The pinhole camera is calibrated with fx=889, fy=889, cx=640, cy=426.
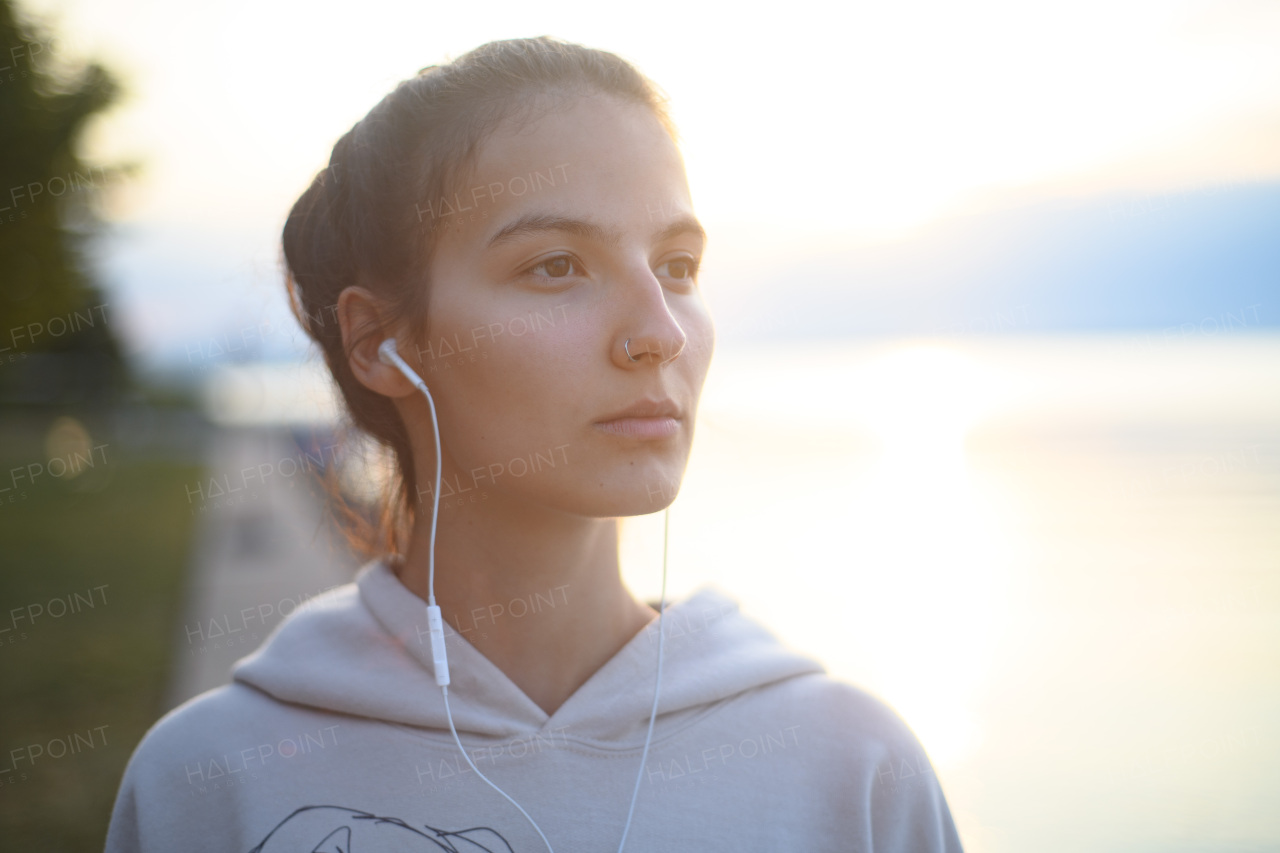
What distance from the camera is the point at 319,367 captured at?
2400mm

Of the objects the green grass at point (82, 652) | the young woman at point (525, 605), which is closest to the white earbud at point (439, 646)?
the young woman at point (525, 605)

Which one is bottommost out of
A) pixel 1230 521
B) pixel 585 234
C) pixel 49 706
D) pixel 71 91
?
pixel 49 706

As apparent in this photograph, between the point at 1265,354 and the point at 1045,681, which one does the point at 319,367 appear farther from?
the point at 1265,354

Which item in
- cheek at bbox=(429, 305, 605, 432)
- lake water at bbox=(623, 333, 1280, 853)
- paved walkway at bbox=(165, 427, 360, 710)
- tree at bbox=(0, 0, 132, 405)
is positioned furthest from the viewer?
tree at bbox=(0, 0, 132, 405)

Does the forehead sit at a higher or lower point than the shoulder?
higher

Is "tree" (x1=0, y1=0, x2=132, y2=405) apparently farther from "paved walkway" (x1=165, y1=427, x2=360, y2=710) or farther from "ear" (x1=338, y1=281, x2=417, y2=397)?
"ear" (x1=338, y1=281, x2=417, y2=397)

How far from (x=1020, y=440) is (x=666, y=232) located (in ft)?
22.2

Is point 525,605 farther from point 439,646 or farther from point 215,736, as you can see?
point 215,736

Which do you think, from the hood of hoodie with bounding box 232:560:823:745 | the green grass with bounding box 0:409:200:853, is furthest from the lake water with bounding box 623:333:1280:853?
the green grass with bounding box 0:409:200:853

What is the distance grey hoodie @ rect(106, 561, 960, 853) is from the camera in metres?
1.82

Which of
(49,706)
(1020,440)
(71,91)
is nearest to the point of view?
(49,706)

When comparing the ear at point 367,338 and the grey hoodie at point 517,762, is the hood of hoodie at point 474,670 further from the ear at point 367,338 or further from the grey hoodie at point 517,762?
the ear at point 367,338

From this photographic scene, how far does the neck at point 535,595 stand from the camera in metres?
2.00

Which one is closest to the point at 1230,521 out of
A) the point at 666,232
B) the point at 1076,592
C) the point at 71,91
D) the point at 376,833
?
the point at 1076,592
